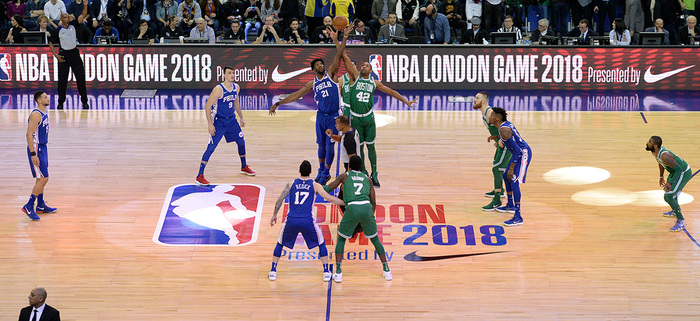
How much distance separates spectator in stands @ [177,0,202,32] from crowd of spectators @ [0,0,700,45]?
30 mm

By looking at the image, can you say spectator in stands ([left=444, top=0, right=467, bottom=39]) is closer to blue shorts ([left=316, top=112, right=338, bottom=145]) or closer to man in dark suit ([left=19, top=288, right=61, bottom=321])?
blue shorts ([left=316, top=112, right=338, bottom=145])

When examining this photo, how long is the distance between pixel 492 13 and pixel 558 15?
2.18m

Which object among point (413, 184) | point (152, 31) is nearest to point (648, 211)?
point (413, 184)

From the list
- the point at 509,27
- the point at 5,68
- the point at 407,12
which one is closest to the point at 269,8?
the point at 407,12

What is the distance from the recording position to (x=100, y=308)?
1120cm

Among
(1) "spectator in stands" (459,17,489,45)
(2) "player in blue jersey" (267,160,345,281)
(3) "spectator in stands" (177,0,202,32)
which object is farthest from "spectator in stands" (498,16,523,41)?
(2) "player in blue jersey" (267,160,345,281)

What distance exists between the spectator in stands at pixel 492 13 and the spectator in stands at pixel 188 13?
8796 mm

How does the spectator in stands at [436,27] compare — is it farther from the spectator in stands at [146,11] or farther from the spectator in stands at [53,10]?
the spectator in stands at [53,10]

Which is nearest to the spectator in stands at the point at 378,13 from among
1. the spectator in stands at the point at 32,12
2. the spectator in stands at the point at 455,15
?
the spectator in stands at the point at 455,15

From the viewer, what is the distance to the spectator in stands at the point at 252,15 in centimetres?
2601

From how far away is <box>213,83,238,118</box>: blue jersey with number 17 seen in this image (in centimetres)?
1591

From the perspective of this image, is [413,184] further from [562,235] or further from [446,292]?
[446,292]

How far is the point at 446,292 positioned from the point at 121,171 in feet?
25.7

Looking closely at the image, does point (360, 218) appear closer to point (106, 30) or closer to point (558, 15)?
point (106, 30)
